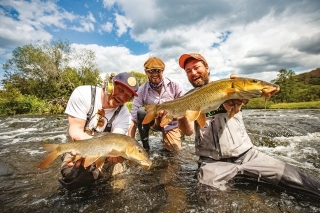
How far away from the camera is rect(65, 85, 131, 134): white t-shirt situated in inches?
138

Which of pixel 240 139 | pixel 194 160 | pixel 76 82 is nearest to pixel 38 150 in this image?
pixel 194 160

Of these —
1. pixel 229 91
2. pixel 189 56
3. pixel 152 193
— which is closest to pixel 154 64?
pixel 189 56

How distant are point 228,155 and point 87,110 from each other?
2439 mm

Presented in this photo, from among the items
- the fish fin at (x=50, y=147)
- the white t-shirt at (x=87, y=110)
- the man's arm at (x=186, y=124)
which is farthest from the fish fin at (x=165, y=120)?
the fish fin at (x=50, y=147)

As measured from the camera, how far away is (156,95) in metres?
5.64

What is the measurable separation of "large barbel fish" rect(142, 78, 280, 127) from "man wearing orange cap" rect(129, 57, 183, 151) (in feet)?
6.72

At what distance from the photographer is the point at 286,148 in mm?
6234

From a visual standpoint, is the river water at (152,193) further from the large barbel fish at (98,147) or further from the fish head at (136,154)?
the large barbel fish at (98,147)

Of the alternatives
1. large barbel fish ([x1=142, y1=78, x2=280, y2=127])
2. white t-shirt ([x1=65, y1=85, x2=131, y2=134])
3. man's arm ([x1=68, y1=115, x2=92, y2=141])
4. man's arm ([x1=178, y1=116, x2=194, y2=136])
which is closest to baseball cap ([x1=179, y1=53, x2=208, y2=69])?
large barbel fish ([x1=142, y1=78, x2=280, y2=127])

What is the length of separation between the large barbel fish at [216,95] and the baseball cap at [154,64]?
199 centimetres

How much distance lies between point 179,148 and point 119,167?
2173 mm

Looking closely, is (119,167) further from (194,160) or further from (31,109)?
(31,109)

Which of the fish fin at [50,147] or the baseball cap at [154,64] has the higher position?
the baseball cap at [154,64]

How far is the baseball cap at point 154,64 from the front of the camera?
16.9ft
